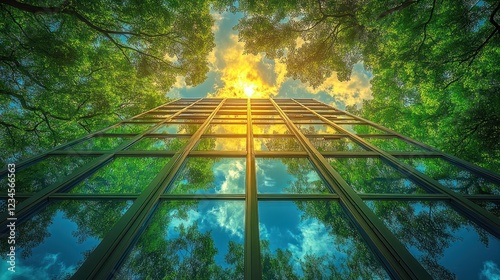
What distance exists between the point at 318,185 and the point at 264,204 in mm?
1285

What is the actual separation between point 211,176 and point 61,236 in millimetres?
2516

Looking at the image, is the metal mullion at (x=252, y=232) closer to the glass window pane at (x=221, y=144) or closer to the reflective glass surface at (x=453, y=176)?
the glass window pane at (x=221, y=144)

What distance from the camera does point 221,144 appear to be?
20.0 feet

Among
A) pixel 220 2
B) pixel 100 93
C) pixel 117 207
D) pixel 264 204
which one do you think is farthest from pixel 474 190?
pixel 100 93

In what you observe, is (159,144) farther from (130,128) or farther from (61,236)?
(61,236)

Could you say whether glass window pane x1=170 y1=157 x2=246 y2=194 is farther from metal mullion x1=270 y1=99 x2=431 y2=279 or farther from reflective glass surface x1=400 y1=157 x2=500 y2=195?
reflective glass surface x1=400 y1=157 x2=500 y2=195

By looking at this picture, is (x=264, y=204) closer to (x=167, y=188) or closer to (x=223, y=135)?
(x=167, y=188)

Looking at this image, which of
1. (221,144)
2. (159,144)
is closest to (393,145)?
(221,144)

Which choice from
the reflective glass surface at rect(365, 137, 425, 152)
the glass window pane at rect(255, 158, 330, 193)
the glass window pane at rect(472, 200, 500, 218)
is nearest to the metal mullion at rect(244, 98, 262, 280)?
the glass window pane at rect(255, 158, 330, 193)

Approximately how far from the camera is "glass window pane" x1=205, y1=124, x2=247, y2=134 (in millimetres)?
7328

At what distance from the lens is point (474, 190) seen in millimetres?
4230

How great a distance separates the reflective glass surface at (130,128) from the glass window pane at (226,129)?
2.56 meters

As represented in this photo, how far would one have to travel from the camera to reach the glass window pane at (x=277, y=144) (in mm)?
5785

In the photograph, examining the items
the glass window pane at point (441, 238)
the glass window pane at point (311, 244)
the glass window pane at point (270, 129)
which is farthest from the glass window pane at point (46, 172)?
the glass window pane at point (441, 238)
